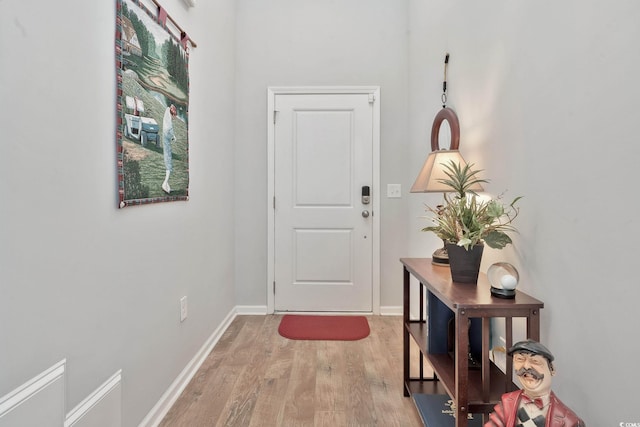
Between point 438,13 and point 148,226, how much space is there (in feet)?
7.21

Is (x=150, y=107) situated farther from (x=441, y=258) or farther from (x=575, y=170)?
(x=575, y=170)

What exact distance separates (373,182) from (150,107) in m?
1.96

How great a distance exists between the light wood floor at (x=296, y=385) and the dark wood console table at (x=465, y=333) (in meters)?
0.26

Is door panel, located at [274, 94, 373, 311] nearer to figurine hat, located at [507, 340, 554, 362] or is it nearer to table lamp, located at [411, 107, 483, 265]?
table lamp, located at [411, 107, 483, 265]

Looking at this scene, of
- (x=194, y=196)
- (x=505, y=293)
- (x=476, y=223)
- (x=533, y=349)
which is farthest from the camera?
(x=194, y=196)

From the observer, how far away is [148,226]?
5.16 feet

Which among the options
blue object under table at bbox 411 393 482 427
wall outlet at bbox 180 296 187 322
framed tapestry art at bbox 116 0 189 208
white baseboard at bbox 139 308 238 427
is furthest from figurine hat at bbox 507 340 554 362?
wall outlet at bbox 180 296 187 322

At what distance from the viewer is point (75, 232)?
1.10 meters

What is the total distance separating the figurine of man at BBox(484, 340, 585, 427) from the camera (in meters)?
0.89

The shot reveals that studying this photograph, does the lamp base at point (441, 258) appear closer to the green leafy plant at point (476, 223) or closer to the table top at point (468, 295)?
the table top at point (468, 295)

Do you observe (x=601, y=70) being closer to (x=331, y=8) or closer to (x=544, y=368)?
(x=544, y=368)

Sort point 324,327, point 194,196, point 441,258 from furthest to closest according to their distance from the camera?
point 324,327 < point 194,196 < point 441,258

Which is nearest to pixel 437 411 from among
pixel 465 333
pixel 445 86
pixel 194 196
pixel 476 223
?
pixel 465 333

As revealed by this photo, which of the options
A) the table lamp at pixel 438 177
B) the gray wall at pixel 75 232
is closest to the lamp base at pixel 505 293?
the table lamp at pixel 438 177
